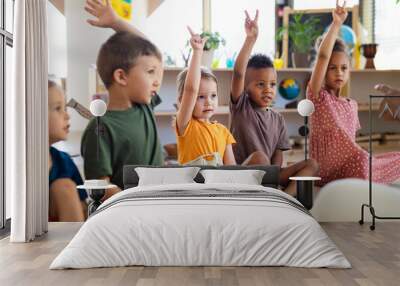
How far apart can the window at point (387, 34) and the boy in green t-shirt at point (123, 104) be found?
8.11 feet

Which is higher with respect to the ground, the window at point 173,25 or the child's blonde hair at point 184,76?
the window at point 173,25

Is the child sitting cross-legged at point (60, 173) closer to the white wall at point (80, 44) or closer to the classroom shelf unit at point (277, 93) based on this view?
the white wall at point (80, 44)

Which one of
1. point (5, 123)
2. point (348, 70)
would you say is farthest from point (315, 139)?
point (5, 123)

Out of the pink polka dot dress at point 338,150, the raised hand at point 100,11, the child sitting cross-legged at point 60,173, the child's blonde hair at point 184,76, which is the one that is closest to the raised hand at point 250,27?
the child's blonde hair at point 184,76

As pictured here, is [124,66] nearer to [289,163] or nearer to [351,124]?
[289,163]

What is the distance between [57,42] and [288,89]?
2540 millimetres

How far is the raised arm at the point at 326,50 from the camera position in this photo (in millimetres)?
7215

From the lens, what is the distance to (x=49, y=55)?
6.98 metres

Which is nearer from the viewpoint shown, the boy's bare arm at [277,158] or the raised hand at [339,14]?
the boy's bare arm at [277,158]

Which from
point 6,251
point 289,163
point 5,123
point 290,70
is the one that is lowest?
point 6,251

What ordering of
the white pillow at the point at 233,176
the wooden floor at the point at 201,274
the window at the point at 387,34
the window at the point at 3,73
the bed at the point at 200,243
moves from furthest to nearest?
the window at the point at 387,34 → the white pillow at the point at 233,176 → the window at the point at 3,73 → the bed at the point at 200,243 → the wooden floor at the point at 201,274

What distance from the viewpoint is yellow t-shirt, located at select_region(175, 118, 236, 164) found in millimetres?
6973

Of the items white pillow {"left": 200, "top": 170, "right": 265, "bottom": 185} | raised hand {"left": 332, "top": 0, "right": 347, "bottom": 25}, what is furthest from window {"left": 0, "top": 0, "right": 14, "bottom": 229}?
raised hand {"left": 332, "top": 0, "right": 347, "bottom": 25}

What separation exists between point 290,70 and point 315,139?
80cm
